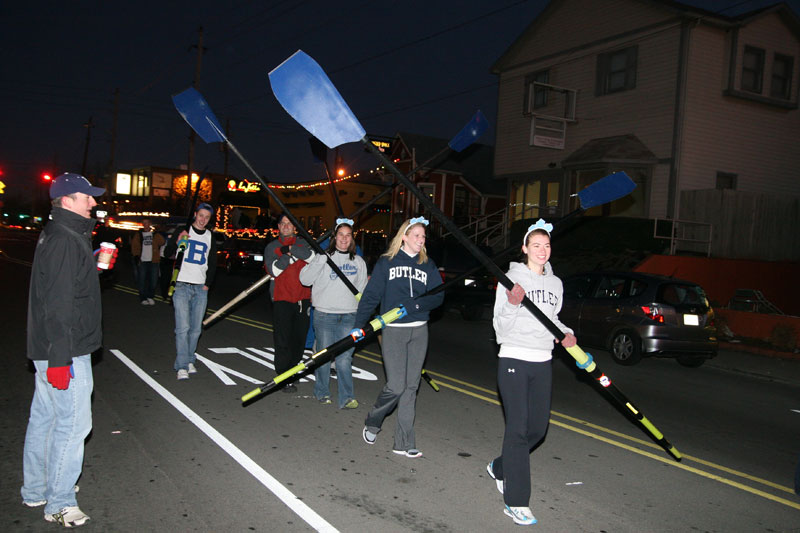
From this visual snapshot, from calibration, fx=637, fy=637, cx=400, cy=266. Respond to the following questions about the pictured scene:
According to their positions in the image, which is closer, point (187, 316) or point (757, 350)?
point (187, 316)

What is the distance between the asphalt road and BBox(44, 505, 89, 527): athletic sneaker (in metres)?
0.09

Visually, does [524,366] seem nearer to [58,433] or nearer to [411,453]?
[411,453]

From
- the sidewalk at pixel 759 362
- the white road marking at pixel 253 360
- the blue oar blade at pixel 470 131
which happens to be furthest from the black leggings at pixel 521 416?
the sidewalk at pixel 759 362

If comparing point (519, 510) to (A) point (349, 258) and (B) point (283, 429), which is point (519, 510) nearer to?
(B) point (283, 429)

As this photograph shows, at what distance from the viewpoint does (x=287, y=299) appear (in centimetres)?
739

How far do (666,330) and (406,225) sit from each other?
6.61m

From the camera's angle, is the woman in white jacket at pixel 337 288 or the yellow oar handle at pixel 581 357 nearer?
the yellow oar handle at pixel 581 357

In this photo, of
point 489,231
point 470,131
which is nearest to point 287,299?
point 470,131

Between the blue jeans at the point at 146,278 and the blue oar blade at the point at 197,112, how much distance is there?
1020 centimetres

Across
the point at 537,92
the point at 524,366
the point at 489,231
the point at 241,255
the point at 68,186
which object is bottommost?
the point at 241,255

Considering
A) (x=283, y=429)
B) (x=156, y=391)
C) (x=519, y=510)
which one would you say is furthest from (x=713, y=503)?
(x=156, y=391)

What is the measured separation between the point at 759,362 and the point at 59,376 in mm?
11922

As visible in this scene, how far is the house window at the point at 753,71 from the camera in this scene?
67.7 ft

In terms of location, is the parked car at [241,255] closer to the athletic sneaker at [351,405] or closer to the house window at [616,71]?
the house window at [616,71]
